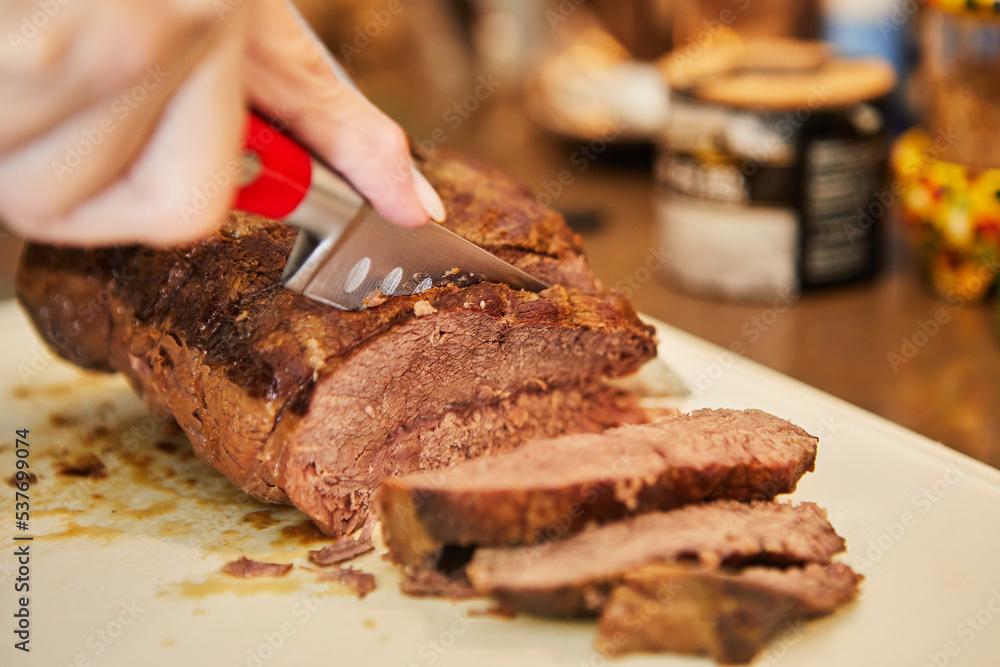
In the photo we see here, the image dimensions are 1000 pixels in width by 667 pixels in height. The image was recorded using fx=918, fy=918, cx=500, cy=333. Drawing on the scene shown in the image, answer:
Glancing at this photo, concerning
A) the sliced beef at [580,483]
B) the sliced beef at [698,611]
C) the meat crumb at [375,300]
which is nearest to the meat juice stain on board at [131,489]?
the sliced beef at [580,483]

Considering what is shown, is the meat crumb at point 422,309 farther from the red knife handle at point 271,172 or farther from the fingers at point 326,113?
the red knife handle at point 271,172

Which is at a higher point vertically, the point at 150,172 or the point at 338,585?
the point at 150,172

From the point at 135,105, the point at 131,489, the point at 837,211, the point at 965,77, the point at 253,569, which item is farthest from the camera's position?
the point at 837,211

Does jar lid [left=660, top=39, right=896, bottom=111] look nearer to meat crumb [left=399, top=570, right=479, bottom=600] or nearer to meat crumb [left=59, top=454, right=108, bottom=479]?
meat crumb [left=399, top=570, right=479, bottom=600]

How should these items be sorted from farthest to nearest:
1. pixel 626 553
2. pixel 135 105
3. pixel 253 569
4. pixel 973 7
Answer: pixel 973 7 < pixel 253 569 < pixel 626 553 < pixel 135 105

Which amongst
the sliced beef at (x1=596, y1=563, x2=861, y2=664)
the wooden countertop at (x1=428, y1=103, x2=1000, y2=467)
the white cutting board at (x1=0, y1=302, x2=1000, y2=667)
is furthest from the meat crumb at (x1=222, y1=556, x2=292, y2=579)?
the wooden countertop at (x1=428, y1=103, x2=1000, y2=467)

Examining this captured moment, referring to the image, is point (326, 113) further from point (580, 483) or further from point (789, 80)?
point (789, 80)

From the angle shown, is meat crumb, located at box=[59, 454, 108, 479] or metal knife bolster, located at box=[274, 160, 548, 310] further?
meat crumb, located at box=[59, 454, 108, 479]

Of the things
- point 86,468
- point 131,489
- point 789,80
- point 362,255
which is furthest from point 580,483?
point 789,80
